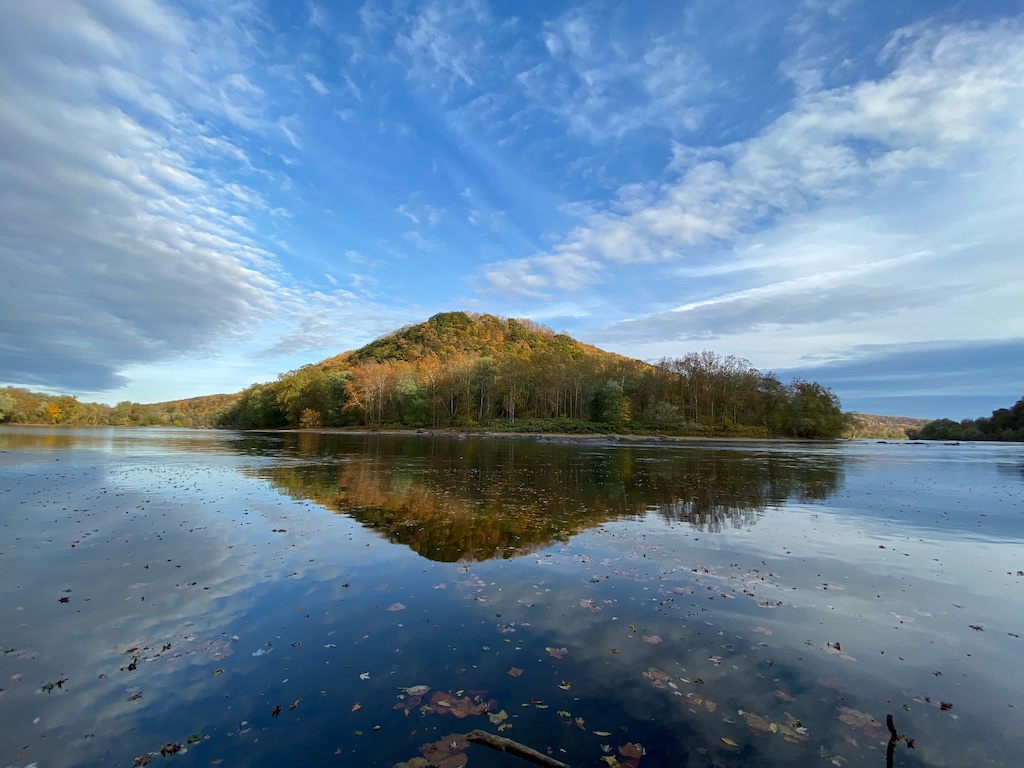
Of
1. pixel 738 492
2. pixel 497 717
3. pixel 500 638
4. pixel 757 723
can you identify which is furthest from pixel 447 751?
pixel 738 492

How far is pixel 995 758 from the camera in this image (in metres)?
4.38

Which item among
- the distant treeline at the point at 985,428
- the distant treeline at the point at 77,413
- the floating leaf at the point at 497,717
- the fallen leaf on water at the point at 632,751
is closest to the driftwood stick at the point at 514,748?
the floating leaf at the point at 497,717

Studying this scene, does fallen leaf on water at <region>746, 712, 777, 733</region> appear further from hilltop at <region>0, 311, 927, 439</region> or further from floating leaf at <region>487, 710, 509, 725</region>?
hilltop at <region>0, 311, 927, 439</region>

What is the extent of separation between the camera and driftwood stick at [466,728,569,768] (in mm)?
3676

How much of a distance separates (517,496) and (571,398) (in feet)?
258

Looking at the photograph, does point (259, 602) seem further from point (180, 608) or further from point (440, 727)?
point (440, 727)

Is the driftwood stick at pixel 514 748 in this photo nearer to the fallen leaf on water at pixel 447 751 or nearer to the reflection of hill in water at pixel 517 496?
the fallen leaf on water at pixel 447 751

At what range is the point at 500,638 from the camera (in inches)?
260

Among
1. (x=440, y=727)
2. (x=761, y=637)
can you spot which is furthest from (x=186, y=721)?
(x=761, y=637)

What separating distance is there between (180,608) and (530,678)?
5.83m

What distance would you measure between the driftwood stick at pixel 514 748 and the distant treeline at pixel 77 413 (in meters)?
127

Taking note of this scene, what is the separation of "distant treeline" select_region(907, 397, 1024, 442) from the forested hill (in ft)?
126

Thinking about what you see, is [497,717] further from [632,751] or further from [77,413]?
[77,413]

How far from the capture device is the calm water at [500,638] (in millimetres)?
4488
